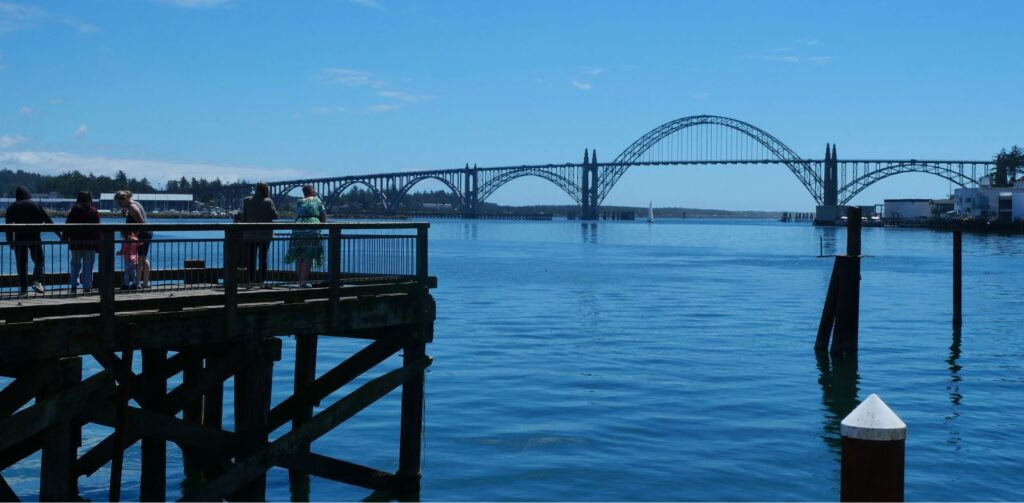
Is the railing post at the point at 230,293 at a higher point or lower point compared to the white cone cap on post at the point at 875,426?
higher

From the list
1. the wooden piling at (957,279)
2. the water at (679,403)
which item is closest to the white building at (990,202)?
the water at (679,403)

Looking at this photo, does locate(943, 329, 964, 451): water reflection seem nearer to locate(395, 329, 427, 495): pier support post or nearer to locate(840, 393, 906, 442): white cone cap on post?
locate(395, 329, 427, 495): pier support post

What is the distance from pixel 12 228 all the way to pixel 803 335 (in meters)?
27.6

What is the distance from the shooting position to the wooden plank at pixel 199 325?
34.7 ft

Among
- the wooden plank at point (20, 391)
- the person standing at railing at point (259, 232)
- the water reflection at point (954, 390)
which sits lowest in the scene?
the water reflection at point (954, 390)

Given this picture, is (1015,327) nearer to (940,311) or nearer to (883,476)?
(940,311)

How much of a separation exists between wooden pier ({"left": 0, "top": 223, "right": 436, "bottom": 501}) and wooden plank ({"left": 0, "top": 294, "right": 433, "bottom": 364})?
0.04ft

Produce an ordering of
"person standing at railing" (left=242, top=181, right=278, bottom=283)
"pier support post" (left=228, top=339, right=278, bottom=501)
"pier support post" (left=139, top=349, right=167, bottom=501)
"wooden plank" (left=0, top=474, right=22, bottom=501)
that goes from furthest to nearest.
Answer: "person standing at railing" (left=242, top=181, right=278, bottom=283) → "pier support post" (left=139, top=349, right=167, bottom=501) → "pier support post" (left=228, top=339, right=278, bottom=501) → "wooden plank" (left=0, top=474, right=22, bottom=501)

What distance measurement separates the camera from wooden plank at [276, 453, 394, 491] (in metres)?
14.3

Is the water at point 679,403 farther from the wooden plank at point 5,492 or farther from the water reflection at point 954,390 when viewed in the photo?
the wooden plank at point 5,492

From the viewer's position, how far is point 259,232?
1488cm

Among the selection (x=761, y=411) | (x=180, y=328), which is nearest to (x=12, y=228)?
A: (x=180, y=328)

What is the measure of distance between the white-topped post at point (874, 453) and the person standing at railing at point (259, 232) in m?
8.90

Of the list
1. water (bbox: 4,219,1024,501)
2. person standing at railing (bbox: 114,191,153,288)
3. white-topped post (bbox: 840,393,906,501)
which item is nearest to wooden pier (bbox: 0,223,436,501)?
person standing at railing (bbox: 114,191,153,288)
